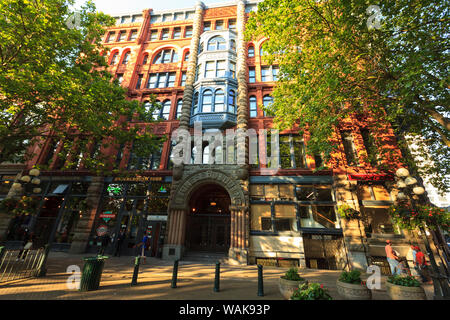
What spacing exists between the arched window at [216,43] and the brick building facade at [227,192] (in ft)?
0.38

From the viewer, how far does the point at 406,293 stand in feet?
18.6

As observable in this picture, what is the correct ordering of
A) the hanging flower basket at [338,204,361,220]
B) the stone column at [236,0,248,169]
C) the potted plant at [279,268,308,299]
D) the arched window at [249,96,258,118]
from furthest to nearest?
the arched window at [249,96,258,118]
the stone column at [236,0,248,169]
the hanging flower basket at [338,204,361,220]
the potted plant at [279,268,308,299]

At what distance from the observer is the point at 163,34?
23.7 m

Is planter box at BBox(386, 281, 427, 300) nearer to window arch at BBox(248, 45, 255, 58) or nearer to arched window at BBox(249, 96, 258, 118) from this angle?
arched window at BBox(249, 96, 258, 118)

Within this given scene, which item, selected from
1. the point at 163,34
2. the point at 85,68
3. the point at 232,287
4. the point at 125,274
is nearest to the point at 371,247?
the point at 232,287

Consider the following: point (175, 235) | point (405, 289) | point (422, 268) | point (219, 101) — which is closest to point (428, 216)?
point (422, 268)

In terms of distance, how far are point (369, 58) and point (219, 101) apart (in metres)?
10.9

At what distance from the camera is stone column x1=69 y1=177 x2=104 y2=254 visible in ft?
46.0

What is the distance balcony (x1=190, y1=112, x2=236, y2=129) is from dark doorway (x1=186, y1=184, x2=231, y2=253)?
527 centimetres

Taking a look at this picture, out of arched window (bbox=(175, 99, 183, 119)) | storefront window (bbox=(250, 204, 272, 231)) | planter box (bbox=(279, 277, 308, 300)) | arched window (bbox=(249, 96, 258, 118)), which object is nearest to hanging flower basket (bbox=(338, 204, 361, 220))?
storefront window (bbox=(250, 204, 272, 231))

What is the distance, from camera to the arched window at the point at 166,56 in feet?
71.1

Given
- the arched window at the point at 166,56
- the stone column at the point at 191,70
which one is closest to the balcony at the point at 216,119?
the stone column at the point at 191,70

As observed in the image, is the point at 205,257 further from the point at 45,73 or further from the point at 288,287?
the point at 45,73

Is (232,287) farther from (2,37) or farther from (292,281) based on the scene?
(2,37)
